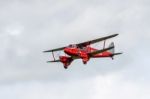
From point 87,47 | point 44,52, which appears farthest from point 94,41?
point 44,52

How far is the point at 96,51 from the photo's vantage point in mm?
151500

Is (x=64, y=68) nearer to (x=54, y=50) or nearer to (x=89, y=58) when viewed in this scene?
(x=89, y=58)

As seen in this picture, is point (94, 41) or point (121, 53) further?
point (94, 41)

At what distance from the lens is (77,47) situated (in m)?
153

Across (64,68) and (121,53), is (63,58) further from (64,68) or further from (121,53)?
(121,53)

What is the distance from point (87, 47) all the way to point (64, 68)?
8780mm

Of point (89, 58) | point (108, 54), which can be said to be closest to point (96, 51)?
point (89, 58)

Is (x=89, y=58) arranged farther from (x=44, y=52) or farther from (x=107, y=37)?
(x=44, y=52)

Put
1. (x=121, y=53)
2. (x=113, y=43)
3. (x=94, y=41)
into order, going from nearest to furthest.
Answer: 1. (x=121, y=53)
2. (x=94, y=41)
3. (x=113, y=43)

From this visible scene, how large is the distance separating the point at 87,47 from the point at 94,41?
297 cm

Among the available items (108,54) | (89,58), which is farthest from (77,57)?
(108,54)

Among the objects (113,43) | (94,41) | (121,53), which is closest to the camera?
(121,53)

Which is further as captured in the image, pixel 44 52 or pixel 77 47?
pixel 44 52

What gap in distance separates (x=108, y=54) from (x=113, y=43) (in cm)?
614
